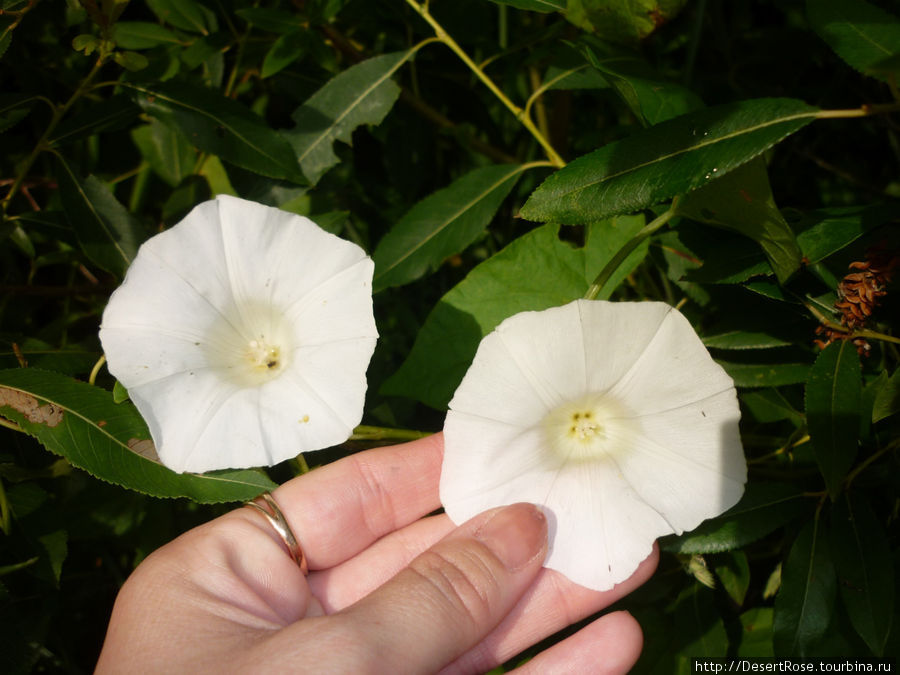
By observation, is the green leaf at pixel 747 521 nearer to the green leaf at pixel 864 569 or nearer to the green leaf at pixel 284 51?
the green leaf at pixel 864 569

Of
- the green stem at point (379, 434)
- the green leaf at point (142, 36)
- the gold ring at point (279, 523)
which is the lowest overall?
the gold ring at point (279, 523)

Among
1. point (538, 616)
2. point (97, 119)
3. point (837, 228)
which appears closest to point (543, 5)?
point (837, 228)

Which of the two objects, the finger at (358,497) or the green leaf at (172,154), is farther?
the green leaf at (172,154)

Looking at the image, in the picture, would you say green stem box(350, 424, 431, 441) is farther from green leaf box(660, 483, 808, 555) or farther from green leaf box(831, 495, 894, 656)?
green leaf box(831, 495, 894, 656)

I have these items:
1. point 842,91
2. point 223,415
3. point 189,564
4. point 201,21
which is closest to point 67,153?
point 201,21

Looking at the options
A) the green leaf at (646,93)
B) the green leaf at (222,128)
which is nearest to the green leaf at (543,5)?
the green leaf at (646,93)

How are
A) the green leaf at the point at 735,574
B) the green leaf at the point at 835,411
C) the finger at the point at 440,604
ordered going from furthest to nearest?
1. the green leaf at the point at 735,574
2. the green leaf at the point at 835,411
3. the finger at the point at 440,604

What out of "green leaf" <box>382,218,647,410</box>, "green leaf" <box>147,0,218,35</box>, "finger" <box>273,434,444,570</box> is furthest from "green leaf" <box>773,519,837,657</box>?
"green leaf" <box>147,0,218,35</box>

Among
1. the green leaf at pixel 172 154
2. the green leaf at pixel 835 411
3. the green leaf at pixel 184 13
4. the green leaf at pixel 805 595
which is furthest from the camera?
the green leaf at pixel 172 154

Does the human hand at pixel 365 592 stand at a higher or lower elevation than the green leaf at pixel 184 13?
lower
